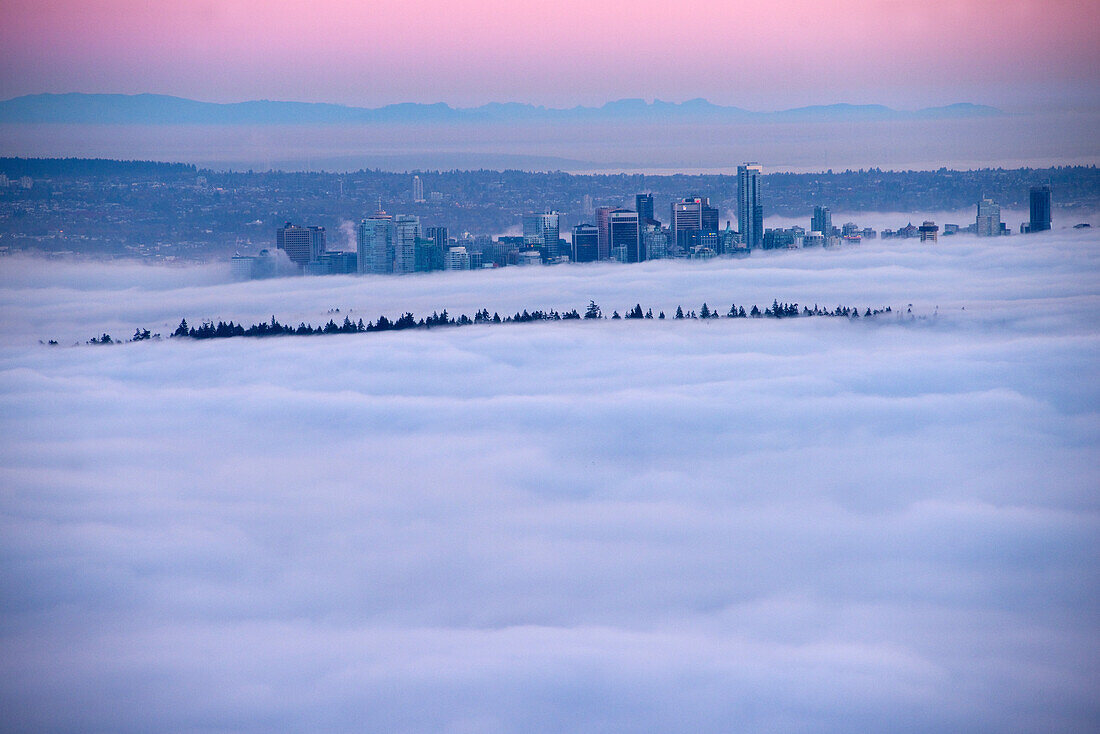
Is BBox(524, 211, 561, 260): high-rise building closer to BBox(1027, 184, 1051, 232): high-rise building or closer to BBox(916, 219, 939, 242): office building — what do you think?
BBox(916, 219, 939, 242): office building

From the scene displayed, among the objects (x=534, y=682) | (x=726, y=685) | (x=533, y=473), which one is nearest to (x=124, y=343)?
(x=533, y=473)

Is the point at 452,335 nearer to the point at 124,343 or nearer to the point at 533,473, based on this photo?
the point at 533,473

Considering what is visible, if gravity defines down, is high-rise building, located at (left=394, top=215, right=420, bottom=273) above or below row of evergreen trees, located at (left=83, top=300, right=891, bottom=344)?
above

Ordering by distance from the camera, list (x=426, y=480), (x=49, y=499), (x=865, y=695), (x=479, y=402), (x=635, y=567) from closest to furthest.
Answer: (x=865, y=695) < (x=635, y=567) < (x=49, y=499) < (x=426, y=480) < (x=479, y=402)

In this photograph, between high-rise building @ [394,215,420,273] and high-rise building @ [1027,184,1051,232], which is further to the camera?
high-rise building @ [394,215,420,273]

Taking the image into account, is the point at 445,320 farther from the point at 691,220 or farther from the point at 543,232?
the point at 691,220

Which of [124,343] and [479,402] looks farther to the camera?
[479,402]

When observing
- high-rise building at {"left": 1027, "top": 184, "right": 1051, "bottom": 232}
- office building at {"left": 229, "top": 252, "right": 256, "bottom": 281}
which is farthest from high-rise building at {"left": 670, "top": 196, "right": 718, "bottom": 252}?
office building at {"left": 229, "top": 252, "right": 256, "bottom": 281}
